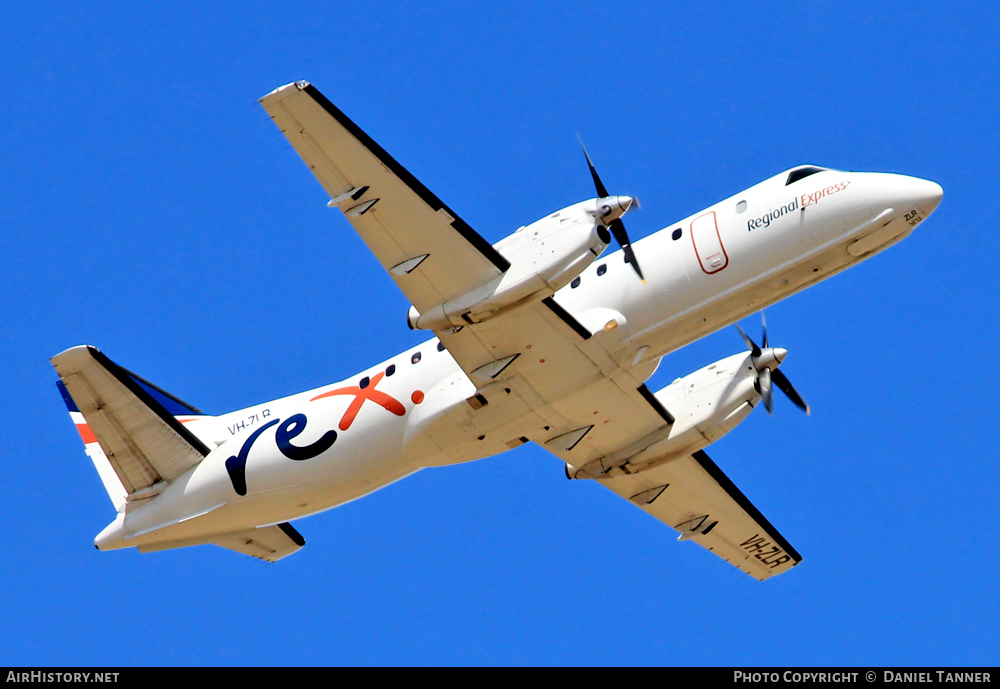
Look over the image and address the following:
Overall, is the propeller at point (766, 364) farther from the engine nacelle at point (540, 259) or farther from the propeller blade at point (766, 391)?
the engine nacelle at point (540, 259)

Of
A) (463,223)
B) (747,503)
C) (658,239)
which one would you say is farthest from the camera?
(747,503)

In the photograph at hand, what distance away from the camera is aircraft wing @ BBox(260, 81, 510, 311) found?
1648cm

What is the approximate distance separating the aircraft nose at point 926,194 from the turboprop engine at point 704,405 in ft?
13.3

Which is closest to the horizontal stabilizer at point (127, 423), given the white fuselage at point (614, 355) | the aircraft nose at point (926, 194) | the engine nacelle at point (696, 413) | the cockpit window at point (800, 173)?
the white fuselage at point (614, 355)

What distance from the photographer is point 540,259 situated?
16906 mm

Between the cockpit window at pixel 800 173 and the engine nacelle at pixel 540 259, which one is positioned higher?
the cockpit window at pixel 800 173

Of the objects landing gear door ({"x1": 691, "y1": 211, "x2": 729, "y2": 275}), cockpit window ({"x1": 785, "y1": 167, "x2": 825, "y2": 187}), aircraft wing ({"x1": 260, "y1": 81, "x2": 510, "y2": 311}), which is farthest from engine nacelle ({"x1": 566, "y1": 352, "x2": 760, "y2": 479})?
aircraft wing ({"x1": 260, "y1": 81, "x2": 510, "y2": 311})

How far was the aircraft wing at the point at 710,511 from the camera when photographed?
22547 millimetres

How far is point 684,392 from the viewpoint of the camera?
21.0 metres

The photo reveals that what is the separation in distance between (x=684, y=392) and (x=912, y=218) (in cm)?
554
